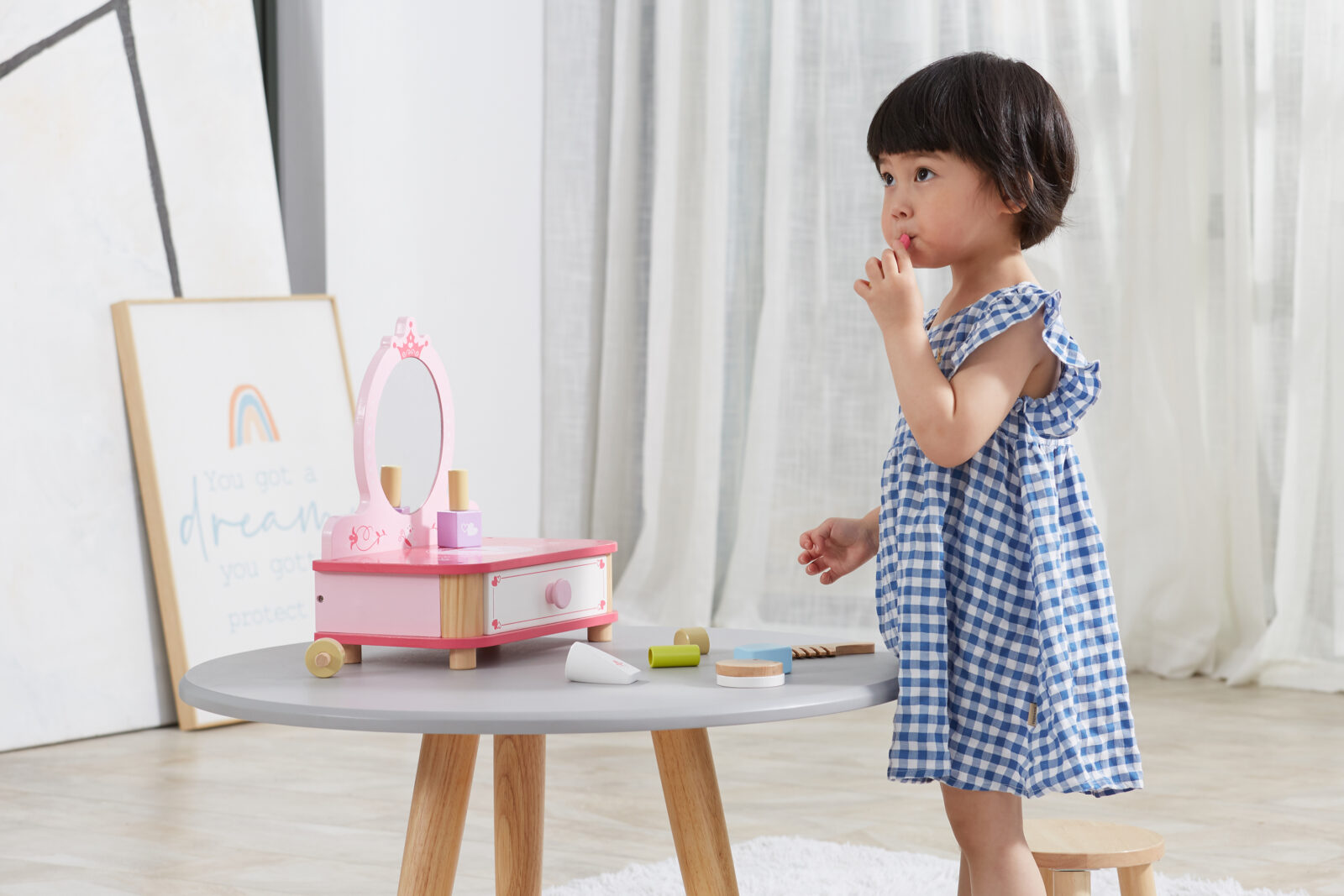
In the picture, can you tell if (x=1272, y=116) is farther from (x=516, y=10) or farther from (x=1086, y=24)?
(x=516, y=10)

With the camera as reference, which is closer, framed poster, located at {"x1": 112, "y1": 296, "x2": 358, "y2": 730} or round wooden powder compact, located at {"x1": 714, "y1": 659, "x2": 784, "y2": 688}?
round wooden powder compact, located at {"x1": 714, "y1": 659, "x2": 784, "y2": 688}

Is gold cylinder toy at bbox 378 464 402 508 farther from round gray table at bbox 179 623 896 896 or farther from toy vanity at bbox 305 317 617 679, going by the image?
round gray table at bbox 179 623 896 896

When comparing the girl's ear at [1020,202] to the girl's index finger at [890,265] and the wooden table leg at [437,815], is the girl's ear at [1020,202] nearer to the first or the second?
the girl's index finger at [890,265]

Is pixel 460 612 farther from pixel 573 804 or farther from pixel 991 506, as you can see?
pixel 573 804

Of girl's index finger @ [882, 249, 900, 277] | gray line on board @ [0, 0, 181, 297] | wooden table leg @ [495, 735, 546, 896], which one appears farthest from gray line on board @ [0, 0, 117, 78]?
girl's index finger @ [882, 249, 900, 277]

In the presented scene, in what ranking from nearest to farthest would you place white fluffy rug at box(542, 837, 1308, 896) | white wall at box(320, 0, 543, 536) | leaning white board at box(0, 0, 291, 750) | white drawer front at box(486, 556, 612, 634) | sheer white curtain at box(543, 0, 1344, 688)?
white drawer front at box(486, 556, 612, 634) → white fluffy rug at box(542, 837, 1308, 896) → leaning white board at box(0, 0, 291, 750) → sheer white curtain at box(543, 0, 1344, 688) → white wall at box(320, 0, 543, 536)

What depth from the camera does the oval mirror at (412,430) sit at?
3.98 ft

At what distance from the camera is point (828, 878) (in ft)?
5.56

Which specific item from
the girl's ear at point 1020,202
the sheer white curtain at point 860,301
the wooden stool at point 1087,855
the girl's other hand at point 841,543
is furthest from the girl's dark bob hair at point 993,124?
the sheer white curtain at point 860,301

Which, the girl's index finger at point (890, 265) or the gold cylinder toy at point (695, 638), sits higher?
the girl's index finger at point (890, 265)

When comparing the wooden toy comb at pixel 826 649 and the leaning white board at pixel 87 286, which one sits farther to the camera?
the leaning white board at pixel 87 286

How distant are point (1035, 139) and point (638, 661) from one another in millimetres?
451

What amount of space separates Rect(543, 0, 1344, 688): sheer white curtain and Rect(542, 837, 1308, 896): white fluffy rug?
1.30 m

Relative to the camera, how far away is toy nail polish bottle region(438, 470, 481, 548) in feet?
3.79
